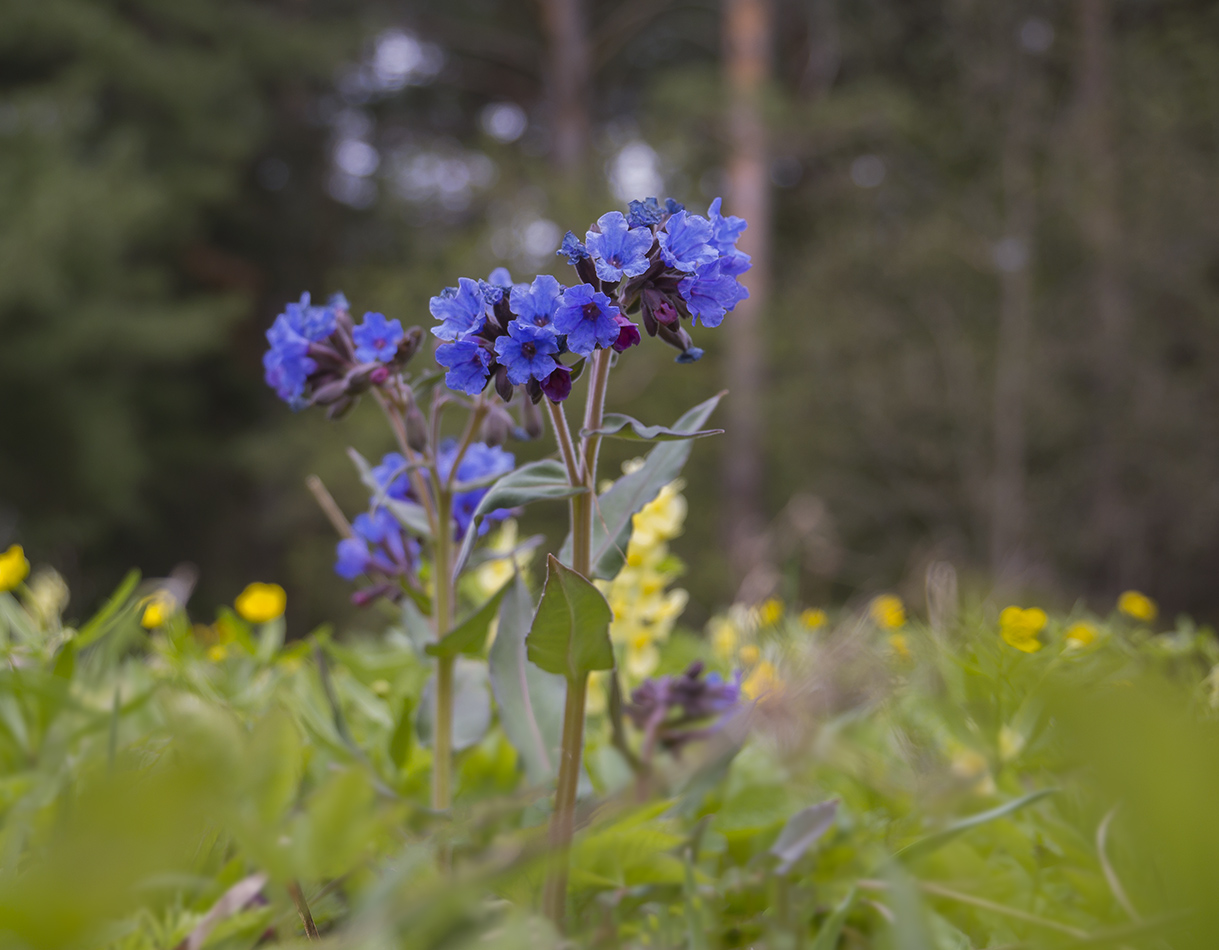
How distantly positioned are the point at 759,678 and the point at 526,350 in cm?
69

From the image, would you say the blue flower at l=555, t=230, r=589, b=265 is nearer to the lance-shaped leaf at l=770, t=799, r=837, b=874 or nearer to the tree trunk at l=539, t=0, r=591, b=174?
the lance-shaped leaf at l=770, t=799, r=837, b=874

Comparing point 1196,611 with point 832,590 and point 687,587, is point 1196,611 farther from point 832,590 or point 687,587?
point 687,587

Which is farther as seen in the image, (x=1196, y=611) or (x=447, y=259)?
(x=447, y=259)

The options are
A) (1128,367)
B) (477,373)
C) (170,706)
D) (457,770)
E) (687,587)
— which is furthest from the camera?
(687,587)

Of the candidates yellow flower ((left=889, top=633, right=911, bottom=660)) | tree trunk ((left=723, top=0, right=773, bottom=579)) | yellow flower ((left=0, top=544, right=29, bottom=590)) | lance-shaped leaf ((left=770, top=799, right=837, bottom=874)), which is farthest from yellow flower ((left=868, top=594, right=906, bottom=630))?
tree trunk ((left=723, top=0, right=773, bottom=579))

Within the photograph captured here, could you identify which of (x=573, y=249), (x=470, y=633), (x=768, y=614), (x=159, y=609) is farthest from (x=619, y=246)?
(x=159, y=609)

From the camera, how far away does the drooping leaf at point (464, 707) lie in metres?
0.95

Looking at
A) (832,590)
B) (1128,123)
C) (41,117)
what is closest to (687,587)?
(832,590)

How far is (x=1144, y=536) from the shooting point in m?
7.77

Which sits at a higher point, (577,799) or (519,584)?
(519,584)

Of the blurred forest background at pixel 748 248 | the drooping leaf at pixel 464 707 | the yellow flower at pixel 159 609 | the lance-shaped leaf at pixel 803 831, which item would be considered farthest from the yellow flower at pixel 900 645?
the blurred forest background at pixel 748 248

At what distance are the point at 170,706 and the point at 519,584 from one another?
50 cm

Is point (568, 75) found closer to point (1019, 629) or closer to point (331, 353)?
point (331, 353)

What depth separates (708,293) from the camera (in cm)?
78
